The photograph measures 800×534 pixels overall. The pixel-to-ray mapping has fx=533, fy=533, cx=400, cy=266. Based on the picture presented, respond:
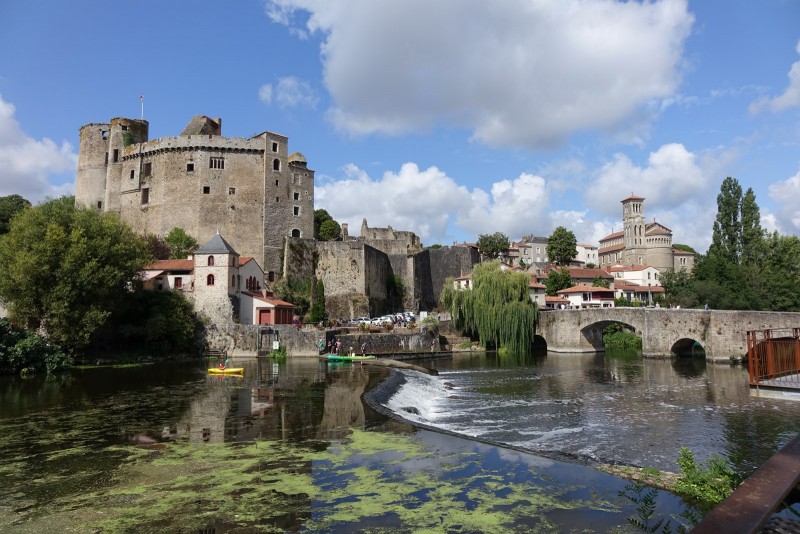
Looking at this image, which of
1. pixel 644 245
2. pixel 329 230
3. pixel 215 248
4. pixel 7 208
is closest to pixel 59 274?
pixel 215 248

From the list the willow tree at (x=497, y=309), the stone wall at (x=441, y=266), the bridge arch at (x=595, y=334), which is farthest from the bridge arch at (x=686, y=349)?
the stone wall at (x=441, y=266)

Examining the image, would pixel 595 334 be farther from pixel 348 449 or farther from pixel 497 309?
pixel 348 449

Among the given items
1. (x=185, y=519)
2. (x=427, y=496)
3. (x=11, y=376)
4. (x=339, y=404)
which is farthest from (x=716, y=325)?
(x=11, y=376)

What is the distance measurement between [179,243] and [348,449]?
4087cm

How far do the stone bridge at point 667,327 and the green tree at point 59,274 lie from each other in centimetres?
3239

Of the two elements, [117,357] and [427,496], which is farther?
[117,357]

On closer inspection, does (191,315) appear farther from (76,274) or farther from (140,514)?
(140,514)

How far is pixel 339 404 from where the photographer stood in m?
17.6

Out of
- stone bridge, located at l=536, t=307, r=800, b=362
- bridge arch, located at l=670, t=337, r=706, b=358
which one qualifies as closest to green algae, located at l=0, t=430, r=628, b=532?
stone bridge, located at l=536, t=307, r=800, b=362

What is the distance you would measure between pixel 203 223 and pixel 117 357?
67.1ft

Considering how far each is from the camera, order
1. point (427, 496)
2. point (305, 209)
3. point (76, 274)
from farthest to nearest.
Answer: point (305, 209) → point (76, 274) → point (427, 496)

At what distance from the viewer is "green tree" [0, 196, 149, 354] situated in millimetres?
27234

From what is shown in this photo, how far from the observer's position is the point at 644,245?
87500mm

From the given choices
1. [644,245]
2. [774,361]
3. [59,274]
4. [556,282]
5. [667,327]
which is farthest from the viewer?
[644,245]
